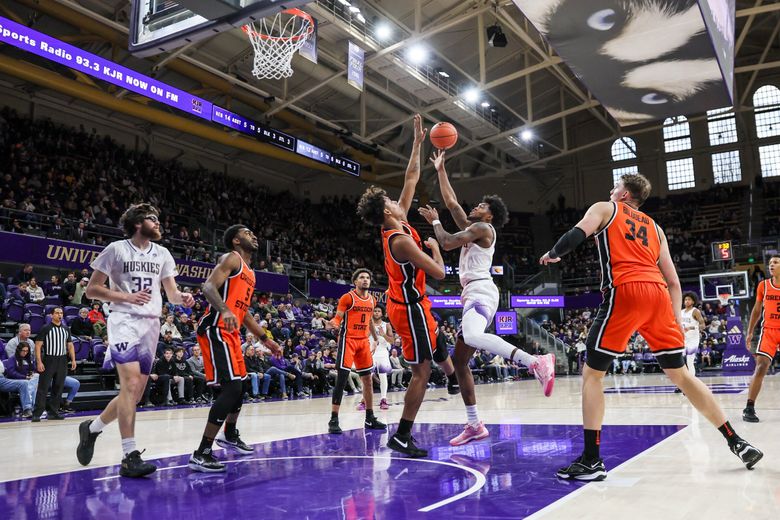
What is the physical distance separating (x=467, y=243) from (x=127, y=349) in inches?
110

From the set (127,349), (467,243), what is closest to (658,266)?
(467,243)

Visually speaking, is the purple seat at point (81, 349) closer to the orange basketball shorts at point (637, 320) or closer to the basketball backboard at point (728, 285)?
the orange basketball shorts at point (637, 320)

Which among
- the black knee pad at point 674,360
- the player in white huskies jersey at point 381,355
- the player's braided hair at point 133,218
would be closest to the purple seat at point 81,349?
the player in white huskies jersey at point 381,355

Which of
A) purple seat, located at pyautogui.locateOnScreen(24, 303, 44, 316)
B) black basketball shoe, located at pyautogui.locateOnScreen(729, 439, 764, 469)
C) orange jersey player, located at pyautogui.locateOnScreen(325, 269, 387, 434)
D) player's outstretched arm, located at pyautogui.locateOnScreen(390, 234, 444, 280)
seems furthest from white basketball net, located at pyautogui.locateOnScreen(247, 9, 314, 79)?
black basketball shoe, located at pyautogui.locateOnScreen(729, 439, 764, 469)

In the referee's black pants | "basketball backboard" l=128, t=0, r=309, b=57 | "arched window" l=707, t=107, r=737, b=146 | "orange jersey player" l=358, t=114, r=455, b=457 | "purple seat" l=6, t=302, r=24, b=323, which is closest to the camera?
"orange jersey player" l=358, t=114, r=455, b=457

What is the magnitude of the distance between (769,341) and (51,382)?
985 cm

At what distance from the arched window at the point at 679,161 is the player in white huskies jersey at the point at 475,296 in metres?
32.4

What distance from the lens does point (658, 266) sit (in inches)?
164

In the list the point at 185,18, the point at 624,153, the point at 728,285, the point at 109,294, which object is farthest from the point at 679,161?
the point at 109,294

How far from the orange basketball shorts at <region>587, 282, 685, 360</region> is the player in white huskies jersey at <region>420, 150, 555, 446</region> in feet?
3.89

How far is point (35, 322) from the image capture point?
38.5ft

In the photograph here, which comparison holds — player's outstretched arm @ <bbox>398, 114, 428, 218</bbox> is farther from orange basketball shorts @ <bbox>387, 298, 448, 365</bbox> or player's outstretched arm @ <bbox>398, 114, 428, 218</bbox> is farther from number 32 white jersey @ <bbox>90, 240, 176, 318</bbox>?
number 32 white jersey @ <bbox>90, 240, 176, 318</bbox>

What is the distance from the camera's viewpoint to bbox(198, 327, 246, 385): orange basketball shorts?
471 cm

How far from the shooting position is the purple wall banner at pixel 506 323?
1001 inches
